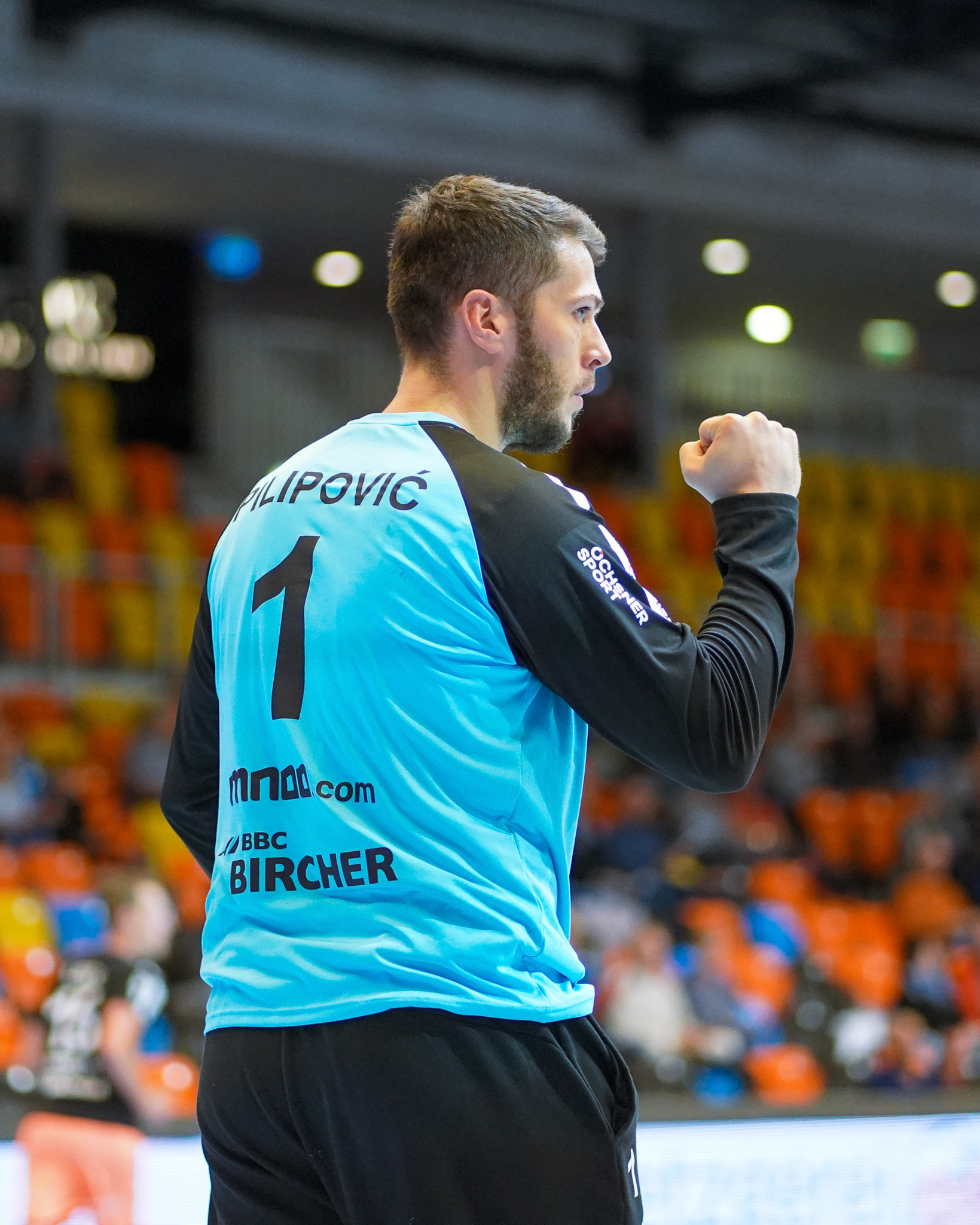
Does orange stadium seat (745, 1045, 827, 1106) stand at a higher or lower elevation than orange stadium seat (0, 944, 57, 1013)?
lower

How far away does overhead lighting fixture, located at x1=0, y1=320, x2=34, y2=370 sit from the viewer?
12688mm

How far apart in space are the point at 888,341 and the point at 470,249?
1878cm

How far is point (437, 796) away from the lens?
5.08ft

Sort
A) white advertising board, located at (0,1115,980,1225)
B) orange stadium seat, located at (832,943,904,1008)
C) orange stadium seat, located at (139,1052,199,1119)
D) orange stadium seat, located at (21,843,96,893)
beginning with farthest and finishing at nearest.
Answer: orange stadium seat, located at (832,943,904,1008) < orange stadium seat, located at (21,843,96,893) < orange stadium seat, located at (139,1052,199,1119) < white advertising board, located at (0,1115,980,1225)

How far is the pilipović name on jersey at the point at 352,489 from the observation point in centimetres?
163

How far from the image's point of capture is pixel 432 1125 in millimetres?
1479

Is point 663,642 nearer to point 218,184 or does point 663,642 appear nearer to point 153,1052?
point 153,1052

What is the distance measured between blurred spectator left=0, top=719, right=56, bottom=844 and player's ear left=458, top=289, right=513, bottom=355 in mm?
8216

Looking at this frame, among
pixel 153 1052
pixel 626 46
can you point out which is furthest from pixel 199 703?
pixel 626 46

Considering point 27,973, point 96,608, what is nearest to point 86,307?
point 96,608

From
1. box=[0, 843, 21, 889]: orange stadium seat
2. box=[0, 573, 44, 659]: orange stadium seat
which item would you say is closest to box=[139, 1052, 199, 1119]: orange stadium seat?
box=[0, 843, 21, 889]: orange stadium seat

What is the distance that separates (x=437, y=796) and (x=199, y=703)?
41 centimetres

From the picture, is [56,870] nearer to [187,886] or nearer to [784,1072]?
[187,886]

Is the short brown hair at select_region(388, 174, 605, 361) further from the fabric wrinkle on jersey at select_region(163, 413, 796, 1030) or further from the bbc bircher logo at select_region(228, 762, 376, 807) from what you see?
Answer: the bbc bircher logo at select_region(228, 762, 376, 807)
